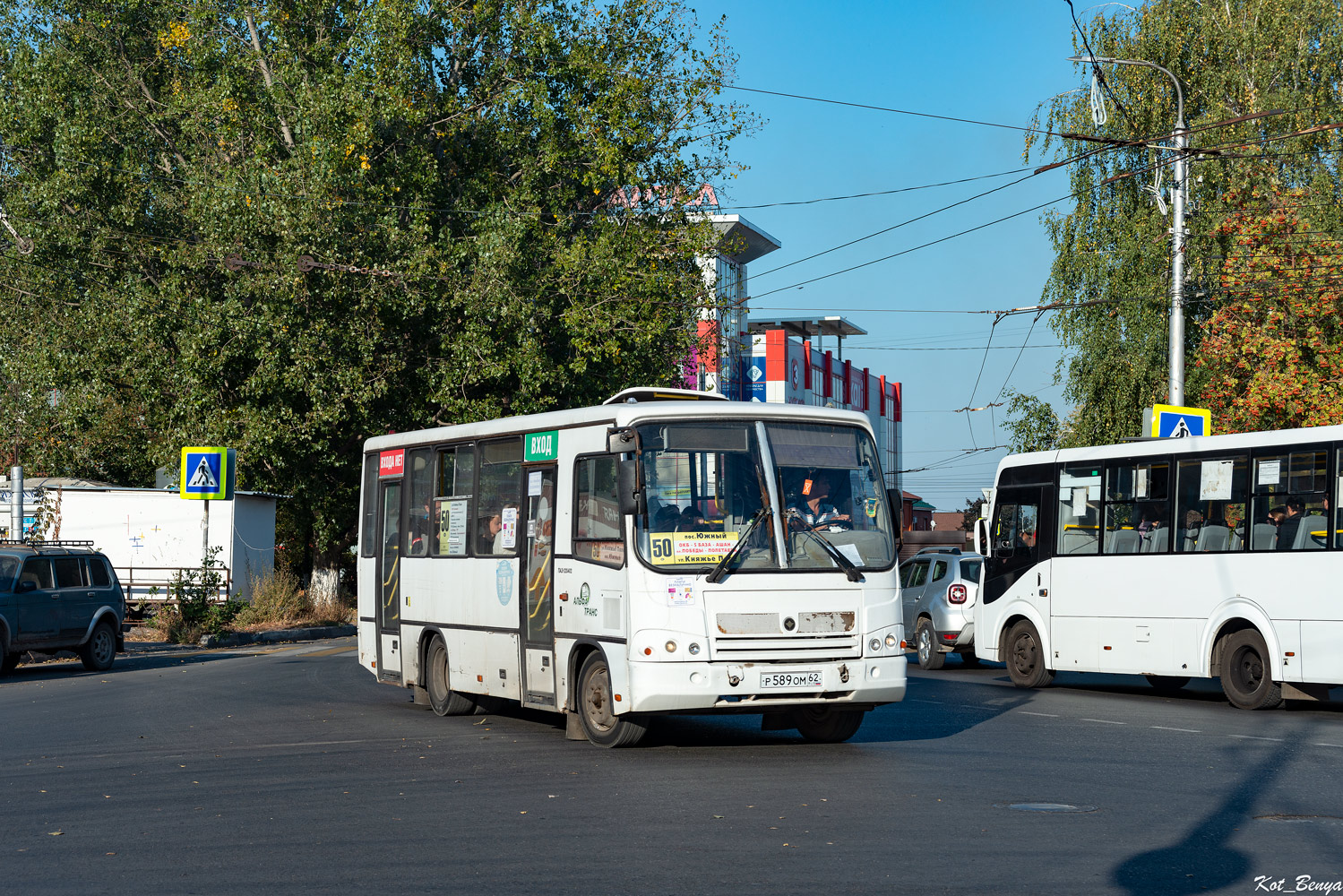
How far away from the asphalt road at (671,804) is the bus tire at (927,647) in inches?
329

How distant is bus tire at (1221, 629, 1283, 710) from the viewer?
16016 millimetres

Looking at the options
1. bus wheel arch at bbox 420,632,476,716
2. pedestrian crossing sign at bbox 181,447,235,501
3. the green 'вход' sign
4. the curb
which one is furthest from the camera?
the curb

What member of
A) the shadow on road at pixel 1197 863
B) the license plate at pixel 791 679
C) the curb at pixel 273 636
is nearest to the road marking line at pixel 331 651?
the curb at pixel 273 636

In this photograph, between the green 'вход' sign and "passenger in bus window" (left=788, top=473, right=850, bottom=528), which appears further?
the green 'вход' sign

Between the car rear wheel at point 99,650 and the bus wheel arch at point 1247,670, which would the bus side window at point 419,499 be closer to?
the bus wheel arch at point 1247,670

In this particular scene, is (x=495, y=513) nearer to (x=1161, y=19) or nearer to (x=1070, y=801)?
(x=1070, y=801)

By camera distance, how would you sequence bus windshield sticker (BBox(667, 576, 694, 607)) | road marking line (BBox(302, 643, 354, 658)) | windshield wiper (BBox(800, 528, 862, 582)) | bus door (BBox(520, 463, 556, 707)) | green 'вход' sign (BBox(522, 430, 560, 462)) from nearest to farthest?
bus windshield sticker (BBox(667, 576, 694, 607)), windshield wiper (BBox(800, 528, 862, 582)), bus door (BBox(520, 463, 556, 707)), green 'вход' sign (BBox(522, 430, 560, 462)), road marking line (BBox(302, 643, 354, 658))

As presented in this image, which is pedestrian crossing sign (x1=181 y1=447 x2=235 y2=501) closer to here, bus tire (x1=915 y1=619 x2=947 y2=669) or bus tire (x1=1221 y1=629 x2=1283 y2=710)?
bus tire (x1=915 y1=619 x2=947 y2=669)

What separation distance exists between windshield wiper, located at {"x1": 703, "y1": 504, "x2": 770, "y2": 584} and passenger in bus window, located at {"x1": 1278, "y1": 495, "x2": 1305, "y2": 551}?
271 inches

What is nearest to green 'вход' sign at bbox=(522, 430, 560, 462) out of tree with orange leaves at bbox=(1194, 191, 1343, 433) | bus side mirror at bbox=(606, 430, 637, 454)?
bus side mirror at bbox=(606, 430, 637, 454)

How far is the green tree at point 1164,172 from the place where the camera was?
32.2m

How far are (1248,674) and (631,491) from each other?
8344 mm

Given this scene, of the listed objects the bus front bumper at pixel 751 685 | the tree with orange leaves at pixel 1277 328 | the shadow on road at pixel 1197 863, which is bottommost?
the shadow on road at pixel 1197 863

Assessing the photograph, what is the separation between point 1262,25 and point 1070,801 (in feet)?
93.8
